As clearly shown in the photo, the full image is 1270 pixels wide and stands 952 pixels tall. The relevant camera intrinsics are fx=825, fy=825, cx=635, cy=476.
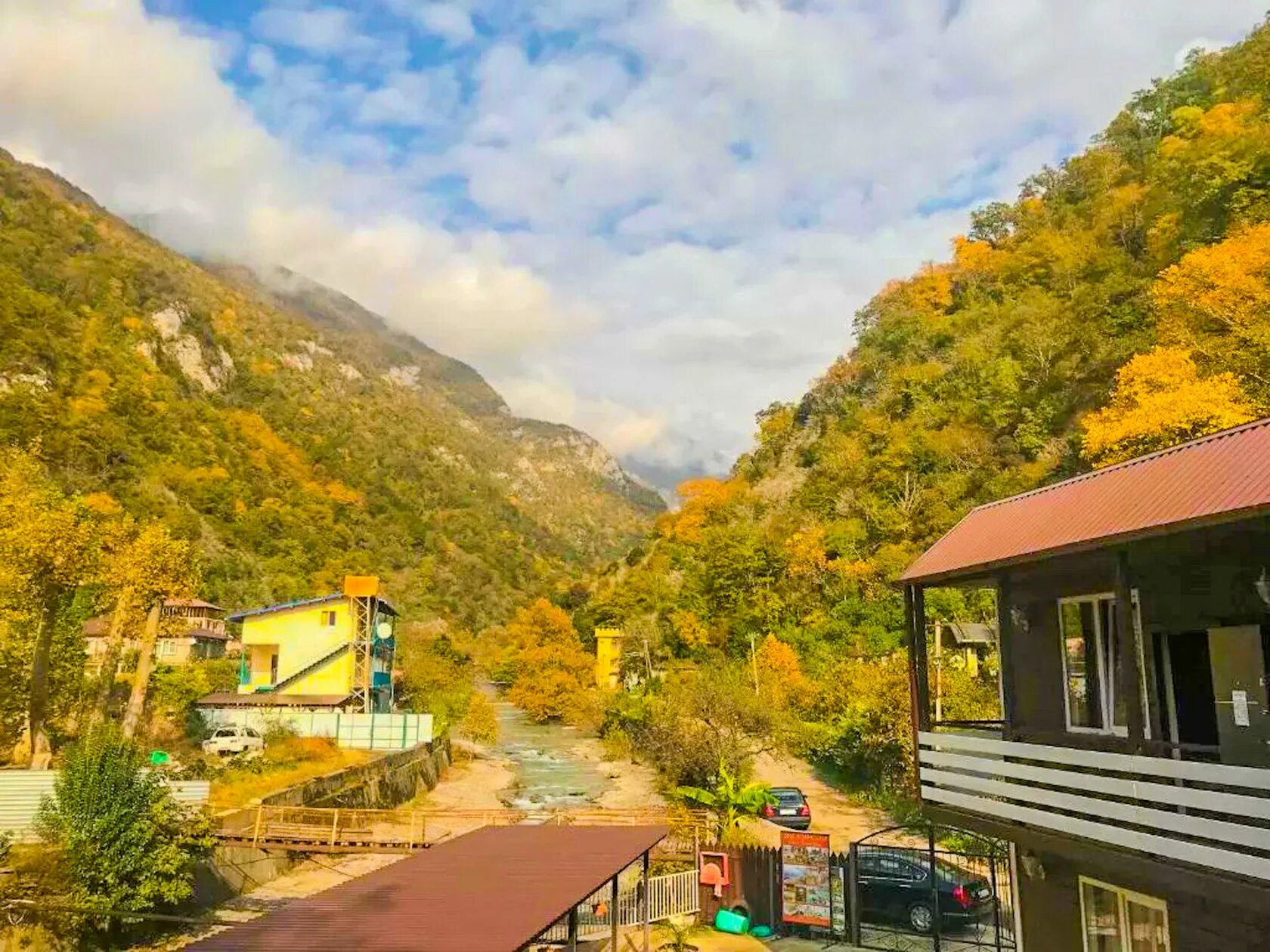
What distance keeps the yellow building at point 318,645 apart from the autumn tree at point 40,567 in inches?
786

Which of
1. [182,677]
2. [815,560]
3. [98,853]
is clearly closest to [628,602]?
[815,560]

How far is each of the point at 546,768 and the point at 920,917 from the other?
36972 mm

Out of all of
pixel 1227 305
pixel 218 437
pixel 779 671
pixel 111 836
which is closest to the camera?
pixel 111 836

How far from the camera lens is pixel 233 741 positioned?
36469mm

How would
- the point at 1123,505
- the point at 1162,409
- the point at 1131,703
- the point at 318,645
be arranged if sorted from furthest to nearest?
the point at 318,645, the point at 1162,409, the point at 1123,505, the point at 1131,703

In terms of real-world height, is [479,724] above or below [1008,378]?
below

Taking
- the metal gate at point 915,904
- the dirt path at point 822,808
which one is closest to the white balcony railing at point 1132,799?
the metal gate at point 915,904

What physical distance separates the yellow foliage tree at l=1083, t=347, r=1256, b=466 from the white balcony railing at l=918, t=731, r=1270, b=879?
20387mm

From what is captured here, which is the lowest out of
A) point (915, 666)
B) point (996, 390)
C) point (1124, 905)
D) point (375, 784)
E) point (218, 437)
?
point (375, 784)

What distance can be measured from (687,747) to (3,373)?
74.4m

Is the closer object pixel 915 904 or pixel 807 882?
pixel 807 882

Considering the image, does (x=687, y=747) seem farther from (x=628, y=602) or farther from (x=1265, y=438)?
(x=628, y=602)

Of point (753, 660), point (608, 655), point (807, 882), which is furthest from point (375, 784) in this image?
point (608, 655)

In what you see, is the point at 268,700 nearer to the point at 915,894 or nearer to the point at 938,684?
the point at 938,684
